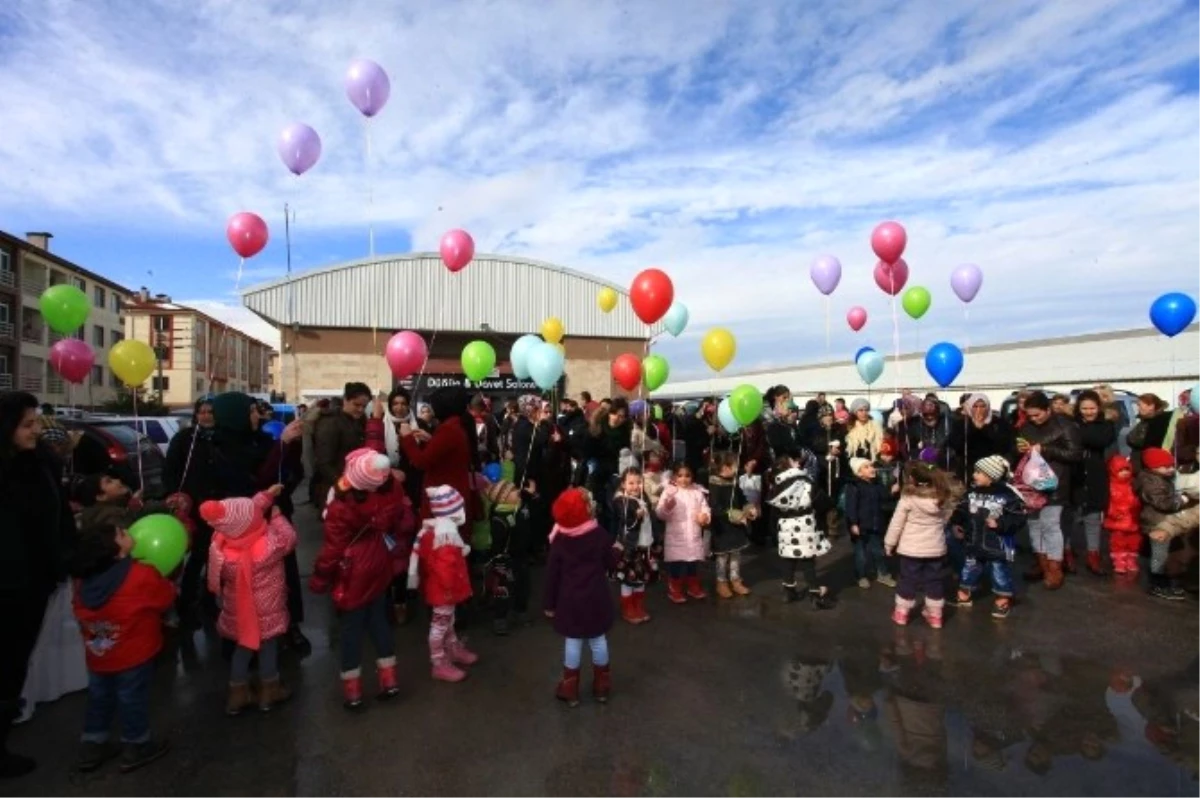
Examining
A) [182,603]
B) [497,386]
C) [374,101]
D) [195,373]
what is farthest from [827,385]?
[195,373]

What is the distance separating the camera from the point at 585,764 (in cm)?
323

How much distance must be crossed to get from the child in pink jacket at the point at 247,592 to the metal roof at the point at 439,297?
2126 cm

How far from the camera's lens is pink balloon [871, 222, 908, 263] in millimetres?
8578

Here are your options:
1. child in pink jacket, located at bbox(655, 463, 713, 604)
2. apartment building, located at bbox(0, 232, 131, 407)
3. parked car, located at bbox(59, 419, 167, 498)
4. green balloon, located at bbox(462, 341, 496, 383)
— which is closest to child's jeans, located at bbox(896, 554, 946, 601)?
child in pink jacket, located at bbox(655, 463, 713, 604)

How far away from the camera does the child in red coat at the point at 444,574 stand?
13.9 ft

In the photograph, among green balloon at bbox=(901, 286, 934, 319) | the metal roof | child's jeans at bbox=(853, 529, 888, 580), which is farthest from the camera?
the metal roof

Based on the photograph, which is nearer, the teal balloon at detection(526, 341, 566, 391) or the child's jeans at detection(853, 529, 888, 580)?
the child's jeans at detection(853, 529, 888, 580)

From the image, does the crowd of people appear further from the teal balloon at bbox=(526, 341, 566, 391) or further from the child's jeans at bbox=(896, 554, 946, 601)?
the teal balloon at bbox=(526, 341, 566, 391)

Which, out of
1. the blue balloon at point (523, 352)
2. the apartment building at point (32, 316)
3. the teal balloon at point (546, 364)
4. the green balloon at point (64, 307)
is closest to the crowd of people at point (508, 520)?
the teal balloon at point (546, 364)

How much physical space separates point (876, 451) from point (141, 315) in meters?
62.6

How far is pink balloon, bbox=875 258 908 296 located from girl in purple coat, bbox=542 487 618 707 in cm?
701

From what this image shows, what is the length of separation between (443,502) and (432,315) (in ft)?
74.8

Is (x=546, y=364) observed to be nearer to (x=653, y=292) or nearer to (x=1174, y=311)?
(x=653, y=292)

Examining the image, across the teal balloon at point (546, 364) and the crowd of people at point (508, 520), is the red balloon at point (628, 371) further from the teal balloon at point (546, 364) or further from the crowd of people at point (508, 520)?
the teal balloon at point (546, 364)
